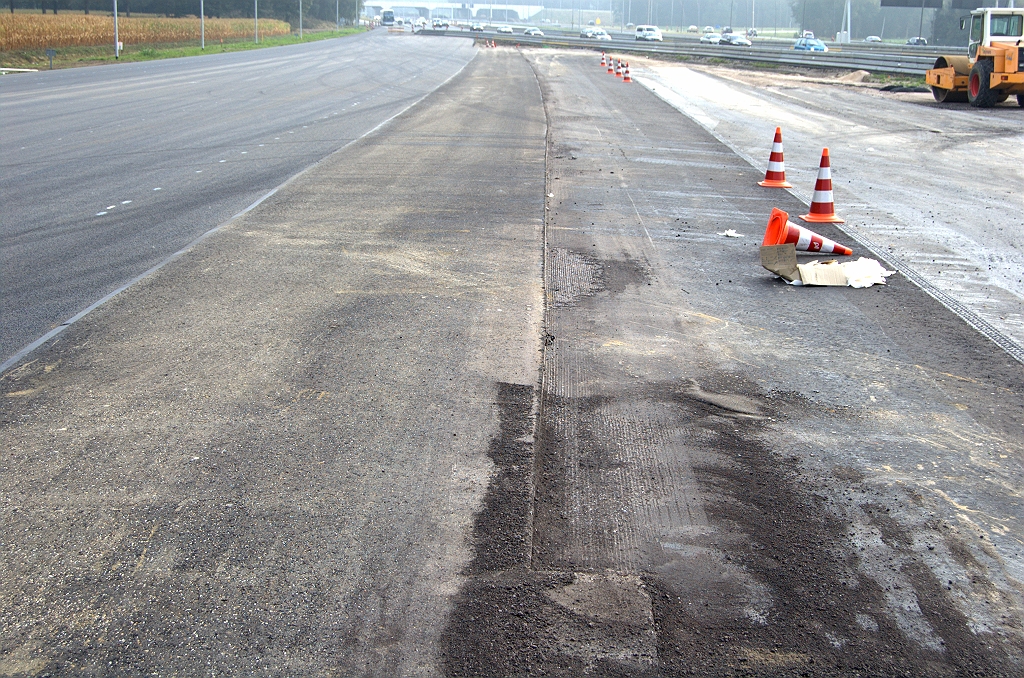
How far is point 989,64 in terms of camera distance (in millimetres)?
25844

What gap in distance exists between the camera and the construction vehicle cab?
82.6 ft

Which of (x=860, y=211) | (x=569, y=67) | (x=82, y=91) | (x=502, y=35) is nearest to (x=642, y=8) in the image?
(x=502, y=35)

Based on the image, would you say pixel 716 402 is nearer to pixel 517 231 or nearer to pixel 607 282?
pixel 607 282

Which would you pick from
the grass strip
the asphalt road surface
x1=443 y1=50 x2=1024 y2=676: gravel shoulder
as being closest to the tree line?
the grass strip

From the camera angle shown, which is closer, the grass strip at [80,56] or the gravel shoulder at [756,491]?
the gravel shoulder at [756,491]

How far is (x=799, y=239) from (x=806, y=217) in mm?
1948

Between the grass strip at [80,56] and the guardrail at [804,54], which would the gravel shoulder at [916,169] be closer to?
the guardrail at [804,54]

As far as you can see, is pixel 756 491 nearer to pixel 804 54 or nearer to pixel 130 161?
pixel 130 161

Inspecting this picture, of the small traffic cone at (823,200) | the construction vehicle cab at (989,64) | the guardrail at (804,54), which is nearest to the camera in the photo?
the small traffic cone at (823,200)

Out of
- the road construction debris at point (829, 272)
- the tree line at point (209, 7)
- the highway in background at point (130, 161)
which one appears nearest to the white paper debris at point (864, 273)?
the road construction debris at point (829, 272)

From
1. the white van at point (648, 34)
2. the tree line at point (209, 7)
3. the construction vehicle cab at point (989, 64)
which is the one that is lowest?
the construction vehicle cab at point (989, 64)

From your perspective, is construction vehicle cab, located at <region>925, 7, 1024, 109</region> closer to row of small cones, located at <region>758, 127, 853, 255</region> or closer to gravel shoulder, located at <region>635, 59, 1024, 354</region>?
gravel shoulder, located at <region>635, 59, 1024, 354</region>

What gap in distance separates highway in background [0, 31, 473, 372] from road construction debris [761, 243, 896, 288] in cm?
593

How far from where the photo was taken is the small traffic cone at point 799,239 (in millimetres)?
8984
